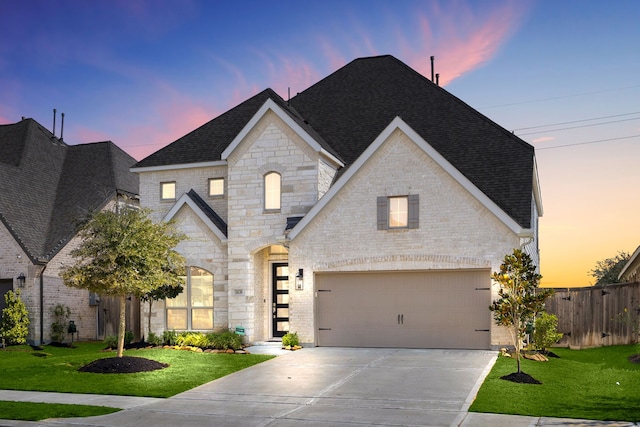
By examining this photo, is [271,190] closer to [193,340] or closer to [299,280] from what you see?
[299,280]

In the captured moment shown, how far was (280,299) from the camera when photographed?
24.2 meters

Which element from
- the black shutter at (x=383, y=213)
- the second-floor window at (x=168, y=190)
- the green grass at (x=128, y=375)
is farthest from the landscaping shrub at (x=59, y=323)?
the black shutter at (x=383, y=213)

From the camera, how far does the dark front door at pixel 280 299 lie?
24141mm

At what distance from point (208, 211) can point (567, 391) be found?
48.1ft

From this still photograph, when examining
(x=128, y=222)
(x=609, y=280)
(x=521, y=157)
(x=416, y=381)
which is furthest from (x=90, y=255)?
(x=609, y=280)

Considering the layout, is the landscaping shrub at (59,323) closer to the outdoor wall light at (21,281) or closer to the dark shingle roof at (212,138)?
the outdoor wall light at (21,281)

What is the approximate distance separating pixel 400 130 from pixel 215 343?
363 inches

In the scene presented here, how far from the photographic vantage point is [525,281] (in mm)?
15094

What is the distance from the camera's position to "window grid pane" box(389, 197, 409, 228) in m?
21.2

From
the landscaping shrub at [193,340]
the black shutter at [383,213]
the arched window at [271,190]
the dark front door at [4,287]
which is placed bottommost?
the landscaping shrub at [193,340]

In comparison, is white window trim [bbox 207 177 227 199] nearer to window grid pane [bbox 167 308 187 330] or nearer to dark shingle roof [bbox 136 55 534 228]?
dark shingle roof [bbox 136 55 534 228]

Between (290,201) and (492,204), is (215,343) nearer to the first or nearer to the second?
(290,201)

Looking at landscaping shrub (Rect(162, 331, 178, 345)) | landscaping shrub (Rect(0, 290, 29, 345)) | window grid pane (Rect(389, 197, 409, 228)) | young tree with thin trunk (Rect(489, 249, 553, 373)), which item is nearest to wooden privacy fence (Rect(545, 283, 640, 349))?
window grid pane (Rect(389, 197, 409, 228))

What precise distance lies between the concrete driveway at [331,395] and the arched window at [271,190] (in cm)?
633
